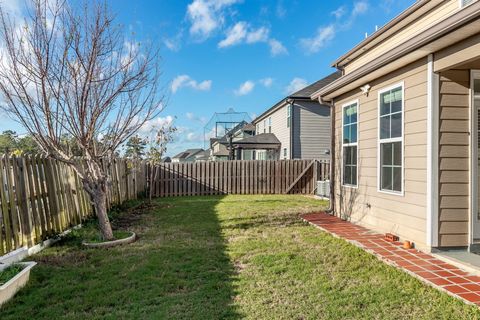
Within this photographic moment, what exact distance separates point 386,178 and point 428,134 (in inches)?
50.4

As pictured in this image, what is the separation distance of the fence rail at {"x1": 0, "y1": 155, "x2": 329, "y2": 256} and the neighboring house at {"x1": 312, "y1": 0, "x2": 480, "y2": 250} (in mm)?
5258

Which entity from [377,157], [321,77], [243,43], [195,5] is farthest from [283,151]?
[377,157]

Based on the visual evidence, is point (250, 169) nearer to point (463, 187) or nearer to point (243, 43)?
point (243, 43)

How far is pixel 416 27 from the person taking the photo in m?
6.83

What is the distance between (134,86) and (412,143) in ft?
14.6

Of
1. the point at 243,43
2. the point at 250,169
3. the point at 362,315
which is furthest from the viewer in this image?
the point at 243,43

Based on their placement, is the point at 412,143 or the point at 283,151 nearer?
the point at 412,143

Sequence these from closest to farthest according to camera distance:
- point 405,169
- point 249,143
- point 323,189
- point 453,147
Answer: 1. point 453,147
2. point 405,169
3. point 323,189
4. point 249,143

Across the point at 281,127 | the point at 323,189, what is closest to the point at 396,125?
the point at 323,189

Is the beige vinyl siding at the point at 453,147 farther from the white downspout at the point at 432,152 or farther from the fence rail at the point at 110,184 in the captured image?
the fence rail at the point at 110,184

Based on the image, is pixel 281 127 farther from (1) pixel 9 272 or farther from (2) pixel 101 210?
(1) pixel 9 272

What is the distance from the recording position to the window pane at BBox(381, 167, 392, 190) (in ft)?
17.0

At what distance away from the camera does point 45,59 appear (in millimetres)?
4695

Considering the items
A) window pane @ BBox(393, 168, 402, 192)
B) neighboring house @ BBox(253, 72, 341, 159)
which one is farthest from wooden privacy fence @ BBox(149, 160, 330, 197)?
window pane @ BBox(393, 168, 402, 192)
